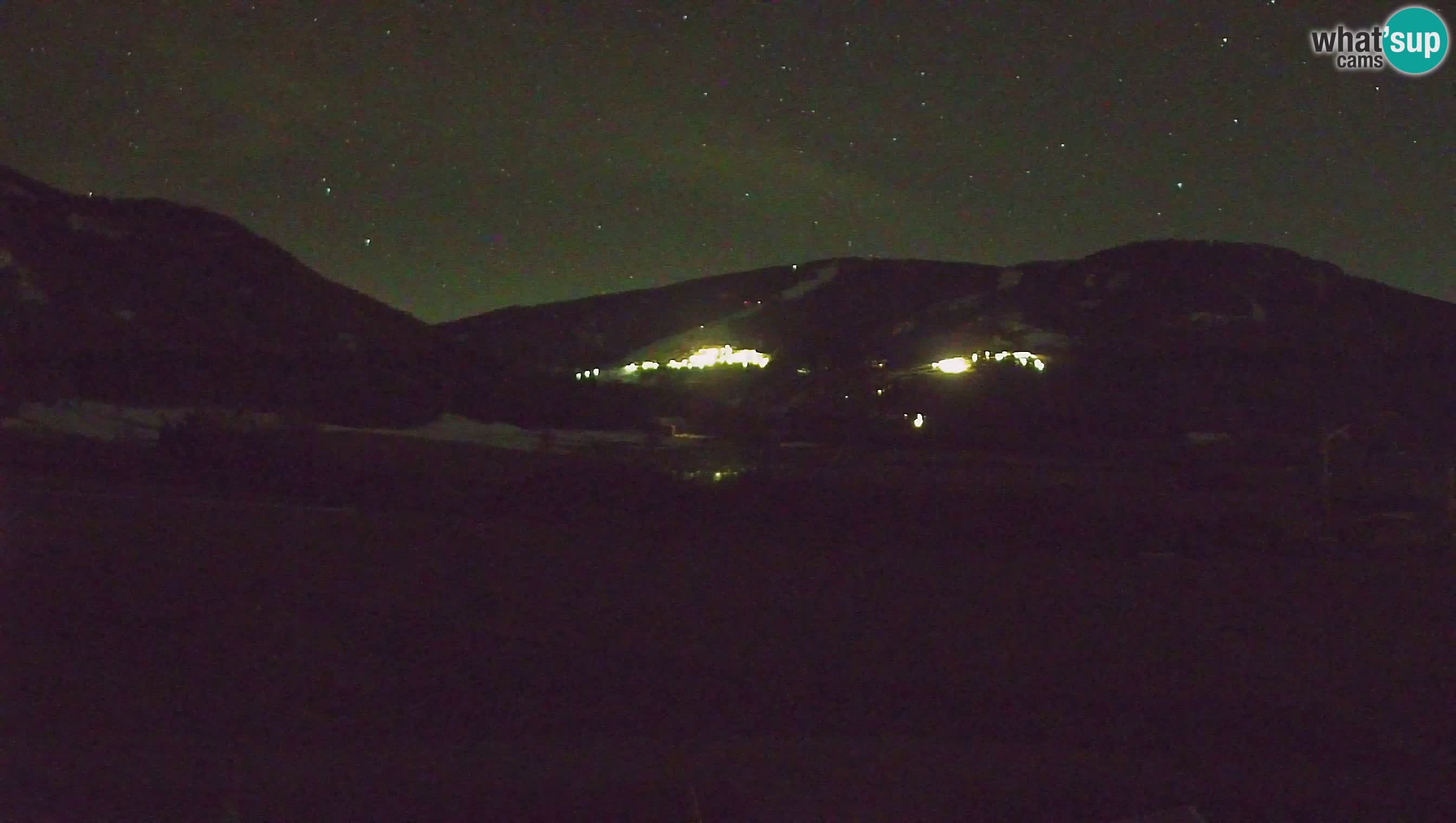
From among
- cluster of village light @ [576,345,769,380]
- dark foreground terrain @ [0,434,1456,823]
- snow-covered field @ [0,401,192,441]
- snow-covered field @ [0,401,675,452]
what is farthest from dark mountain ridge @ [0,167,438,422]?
dark foreground terrain @ [0,434,1456,823]

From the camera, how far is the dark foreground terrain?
768 centimetres

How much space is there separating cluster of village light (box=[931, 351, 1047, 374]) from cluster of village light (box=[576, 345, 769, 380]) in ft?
20.1

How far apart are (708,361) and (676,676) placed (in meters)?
39.6

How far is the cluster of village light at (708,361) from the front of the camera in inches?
1842

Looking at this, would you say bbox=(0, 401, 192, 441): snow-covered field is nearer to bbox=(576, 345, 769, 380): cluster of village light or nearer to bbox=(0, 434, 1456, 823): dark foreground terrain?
bbox=(0, 434, 1456, 823): dark foreground terrain

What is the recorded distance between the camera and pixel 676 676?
10.6 meters

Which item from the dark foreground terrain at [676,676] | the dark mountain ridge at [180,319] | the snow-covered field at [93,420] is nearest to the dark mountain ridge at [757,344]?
the dark mountain ridge at [180,319]

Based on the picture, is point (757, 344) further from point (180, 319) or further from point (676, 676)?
point (676, 676)

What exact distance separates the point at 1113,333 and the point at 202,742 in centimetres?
4218

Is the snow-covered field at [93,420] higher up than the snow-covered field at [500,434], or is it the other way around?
the snow-covered field at [93,420]

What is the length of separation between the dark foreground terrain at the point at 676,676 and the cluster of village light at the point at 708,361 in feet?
91.6

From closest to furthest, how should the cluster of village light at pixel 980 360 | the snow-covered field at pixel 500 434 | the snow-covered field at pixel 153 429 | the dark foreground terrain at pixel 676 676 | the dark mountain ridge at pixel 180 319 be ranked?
the dark foreground terrain at pixel 676 676 < the snow-covered field at pixel 153 429 < the snow-covered field at pixel 500 434 < the dark mountain ridge at pixel 180 319 < the cluster of village light at pixel 980 360

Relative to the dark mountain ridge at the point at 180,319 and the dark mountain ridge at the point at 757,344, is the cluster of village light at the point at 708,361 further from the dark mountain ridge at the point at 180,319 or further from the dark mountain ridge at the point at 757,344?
the dark mountain ridge at the point at 180,319

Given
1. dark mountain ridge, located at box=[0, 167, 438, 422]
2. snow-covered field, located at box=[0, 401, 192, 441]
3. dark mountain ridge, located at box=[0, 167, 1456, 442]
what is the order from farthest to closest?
dark mountain ridge, located at box=[0, 167, 1456, 442] < dark mountain ridge, located at box=[0, 167, 438, 422] < snow-covered field, located at box=[0, 401, 192, 441]
